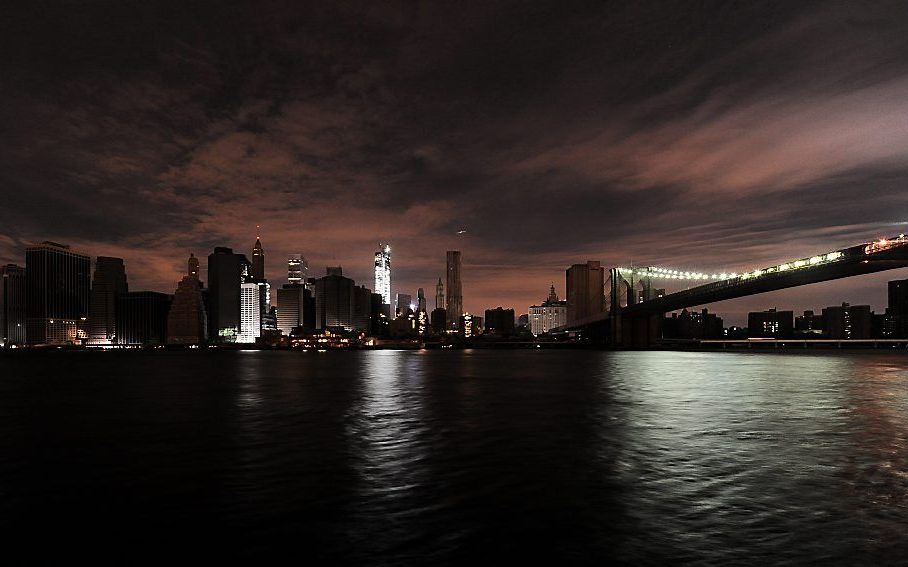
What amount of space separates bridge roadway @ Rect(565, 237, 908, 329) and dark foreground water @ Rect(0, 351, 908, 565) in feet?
234

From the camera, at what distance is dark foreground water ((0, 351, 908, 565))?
11016mm

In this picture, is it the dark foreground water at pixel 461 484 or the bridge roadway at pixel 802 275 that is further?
the bridge roadway at pixel 802 275

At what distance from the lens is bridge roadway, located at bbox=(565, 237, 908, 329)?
91.1 m

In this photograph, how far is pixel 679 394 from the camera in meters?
41.5

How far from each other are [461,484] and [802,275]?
104683 millimetres

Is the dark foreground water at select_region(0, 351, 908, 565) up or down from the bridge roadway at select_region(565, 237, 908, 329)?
down

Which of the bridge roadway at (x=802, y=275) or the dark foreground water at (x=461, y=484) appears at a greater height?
the bridge roadway at (x=802, y=275)

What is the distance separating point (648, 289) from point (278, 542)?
6652 inches

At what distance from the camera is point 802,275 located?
101938 millimetres

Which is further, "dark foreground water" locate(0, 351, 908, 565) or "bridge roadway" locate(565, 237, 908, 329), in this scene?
"bridge roadway" locate(565, 237, 908, 329)

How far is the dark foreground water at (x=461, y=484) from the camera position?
11016mm

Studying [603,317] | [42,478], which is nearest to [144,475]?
[42,478]

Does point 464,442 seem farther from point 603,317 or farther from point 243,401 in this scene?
point 603,317

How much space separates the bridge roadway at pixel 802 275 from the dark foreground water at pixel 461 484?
7141 cm
